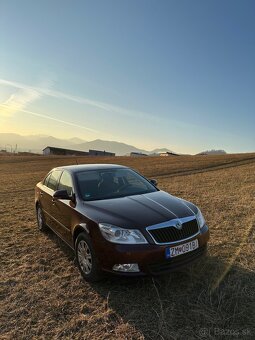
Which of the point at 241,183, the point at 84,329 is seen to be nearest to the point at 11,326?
the point at 84,329

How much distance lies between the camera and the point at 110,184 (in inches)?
227

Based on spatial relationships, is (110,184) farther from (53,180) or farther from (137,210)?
(53,180)

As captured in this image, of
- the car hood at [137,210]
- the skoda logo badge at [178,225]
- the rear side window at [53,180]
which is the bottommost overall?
the skoda logo badge at [178,225]

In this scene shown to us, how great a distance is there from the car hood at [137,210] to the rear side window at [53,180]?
177 centimetres

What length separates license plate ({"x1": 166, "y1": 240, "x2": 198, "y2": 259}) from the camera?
411 cm

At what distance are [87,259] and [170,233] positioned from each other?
132cm

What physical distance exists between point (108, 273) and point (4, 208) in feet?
24.3

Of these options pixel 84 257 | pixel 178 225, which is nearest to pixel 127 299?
pixel 84 257

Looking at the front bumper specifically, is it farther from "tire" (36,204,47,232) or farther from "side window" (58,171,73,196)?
"tire" (36,204,47,232)

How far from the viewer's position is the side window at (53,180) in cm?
658

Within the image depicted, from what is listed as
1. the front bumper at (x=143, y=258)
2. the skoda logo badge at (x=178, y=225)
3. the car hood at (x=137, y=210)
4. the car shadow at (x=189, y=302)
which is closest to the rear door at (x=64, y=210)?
the car hood at (x=137, y=210)

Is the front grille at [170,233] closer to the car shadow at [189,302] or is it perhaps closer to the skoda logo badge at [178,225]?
the skoda logo badge at [178,225]

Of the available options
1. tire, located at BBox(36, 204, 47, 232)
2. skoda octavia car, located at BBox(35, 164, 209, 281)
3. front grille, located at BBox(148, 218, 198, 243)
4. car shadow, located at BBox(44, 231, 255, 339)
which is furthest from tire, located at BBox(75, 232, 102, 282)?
tire, located at BBox(36, 204, 47, 232)

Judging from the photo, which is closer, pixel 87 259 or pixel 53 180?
pixel 87 259
